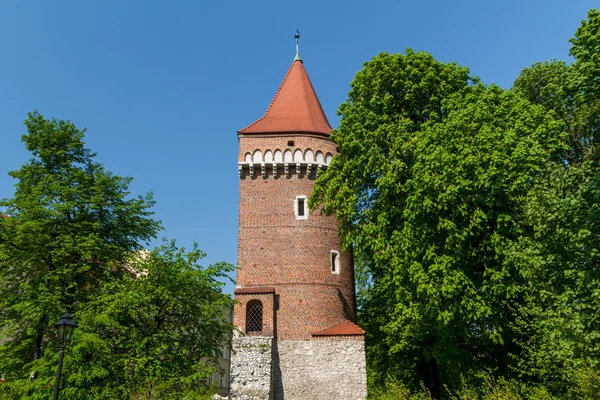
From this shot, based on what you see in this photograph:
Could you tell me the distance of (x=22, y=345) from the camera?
15086mm

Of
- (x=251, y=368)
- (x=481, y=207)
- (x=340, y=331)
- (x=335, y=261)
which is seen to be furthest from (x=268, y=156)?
(x=481, y=207)

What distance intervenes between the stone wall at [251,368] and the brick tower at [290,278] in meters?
0.03

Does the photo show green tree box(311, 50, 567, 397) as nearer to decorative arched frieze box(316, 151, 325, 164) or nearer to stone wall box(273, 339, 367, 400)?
stone wall box(273, 339, 367, 400)

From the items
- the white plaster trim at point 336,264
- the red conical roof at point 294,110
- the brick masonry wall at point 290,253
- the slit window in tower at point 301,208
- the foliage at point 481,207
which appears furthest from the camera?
the red conical roof at point 294,110

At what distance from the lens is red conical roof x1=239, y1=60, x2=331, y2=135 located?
76.0ft

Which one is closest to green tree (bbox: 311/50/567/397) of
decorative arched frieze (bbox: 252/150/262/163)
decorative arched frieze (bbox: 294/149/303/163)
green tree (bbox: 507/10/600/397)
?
green tree (bbox: 507/10/600/397)

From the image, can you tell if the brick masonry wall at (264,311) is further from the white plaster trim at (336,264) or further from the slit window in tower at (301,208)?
the slit window in tower at (301,208)

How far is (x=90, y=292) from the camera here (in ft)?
54.5

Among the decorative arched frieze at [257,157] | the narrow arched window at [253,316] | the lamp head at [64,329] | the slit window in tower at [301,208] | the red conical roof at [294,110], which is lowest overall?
the lamp head at [64,329]

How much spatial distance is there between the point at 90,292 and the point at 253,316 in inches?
253

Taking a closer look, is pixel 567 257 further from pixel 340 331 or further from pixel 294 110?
pixel 294 110

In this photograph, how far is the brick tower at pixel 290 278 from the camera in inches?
757

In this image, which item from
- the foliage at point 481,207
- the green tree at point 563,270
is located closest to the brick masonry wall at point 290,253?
the foliage at point 481,207

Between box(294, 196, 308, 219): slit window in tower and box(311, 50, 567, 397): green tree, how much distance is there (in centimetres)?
307
